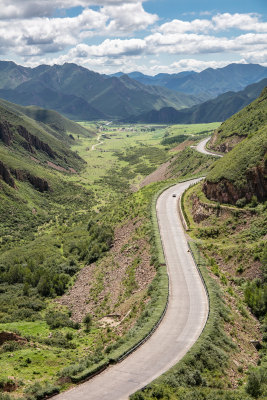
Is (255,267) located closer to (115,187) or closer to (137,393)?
(137,393)

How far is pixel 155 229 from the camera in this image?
2275 inches

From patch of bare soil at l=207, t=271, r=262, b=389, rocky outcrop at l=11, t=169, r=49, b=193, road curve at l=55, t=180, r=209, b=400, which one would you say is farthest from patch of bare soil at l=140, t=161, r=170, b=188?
patch of bare soil at l=207, t=271, r=262, b=389

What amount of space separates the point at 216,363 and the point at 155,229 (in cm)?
3151

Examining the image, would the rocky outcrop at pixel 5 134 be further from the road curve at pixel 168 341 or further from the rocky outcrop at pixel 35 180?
the road curve at pixel 168 341

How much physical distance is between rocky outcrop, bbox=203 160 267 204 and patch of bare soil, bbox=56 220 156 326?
1460cm

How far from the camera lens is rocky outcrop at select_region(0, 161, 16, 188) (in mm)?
122375

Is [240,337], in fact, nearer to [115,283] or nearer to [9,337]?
[115,283]

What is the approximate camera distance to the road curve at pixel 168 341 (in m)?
23.9

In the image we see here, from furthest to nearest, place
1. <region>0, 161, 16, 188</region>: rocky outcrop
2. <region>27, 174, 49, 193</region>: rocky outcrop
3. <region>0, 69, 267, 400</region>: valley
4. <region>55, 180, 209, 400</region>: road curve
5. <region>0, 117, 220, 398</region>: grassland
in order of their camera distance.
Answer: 1. <region>27, 174, 49, 193</region>: rocky outcrop
2. <region>0, 161, 16, 188</region>: rocky outcrop
3. <region>0, 117, 220, 398</region>: grassland
4. <region>0, 69, 267, 400</region>: valley
5. <region>55, 180, 209, 400</region>: road curve

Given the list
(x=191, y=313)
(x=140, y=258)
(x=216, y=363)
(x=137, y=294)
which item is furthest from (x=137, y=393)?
(x=140, y=258)

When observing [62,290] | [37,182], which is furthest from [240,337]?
[37,182]

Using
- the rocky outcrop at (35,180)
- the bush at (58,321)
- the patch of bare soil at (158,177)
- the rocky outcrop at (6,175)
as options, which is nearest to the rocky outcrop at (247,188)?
the bush at (58,321)

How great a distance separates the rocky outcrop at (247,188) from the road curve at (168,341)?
1179cm

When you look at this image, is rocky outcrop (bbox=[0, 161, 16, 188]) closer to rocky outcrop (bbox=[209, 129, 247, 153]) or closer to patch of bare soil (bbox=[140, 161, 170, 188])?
patch of bare soil (bbox=[140, 161, 170, 188])
